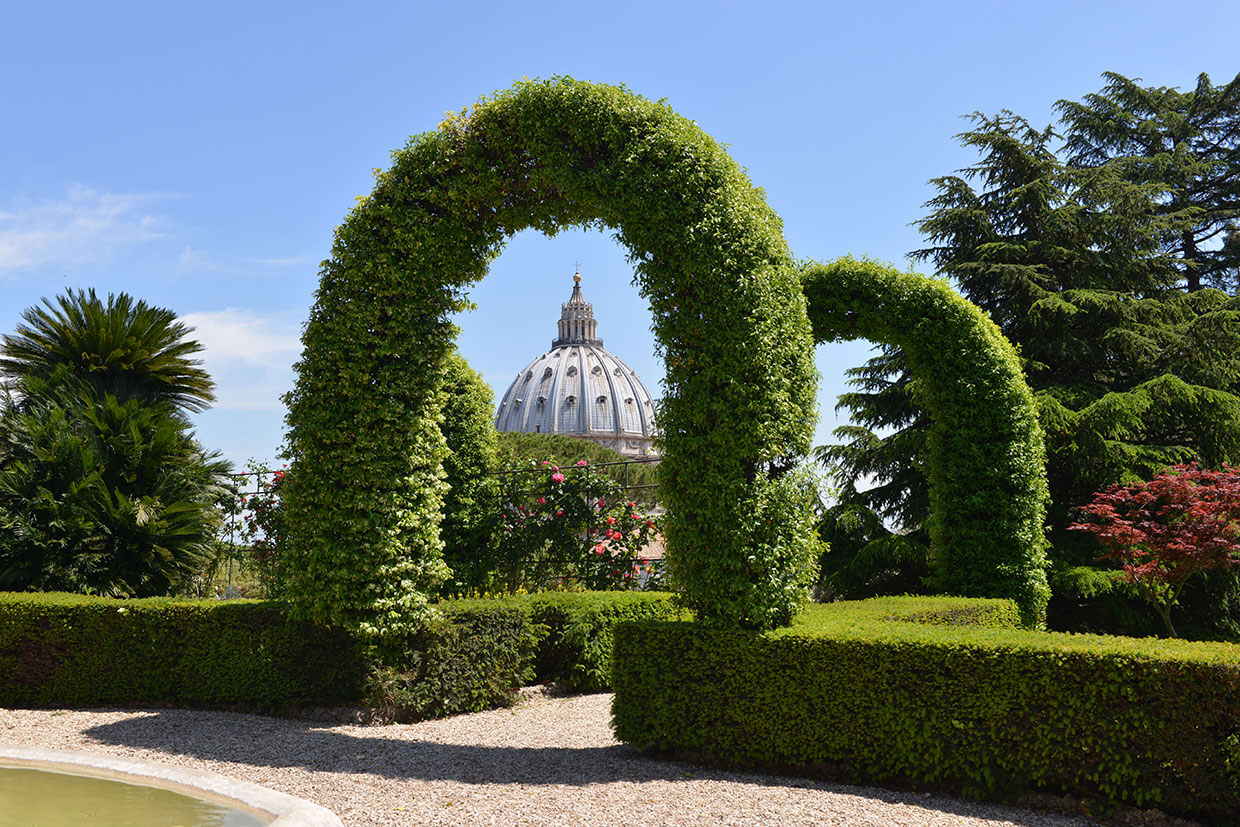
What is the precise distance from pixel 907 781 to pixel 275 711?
5433 millimetres

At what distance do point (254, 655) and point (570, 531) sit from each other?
162 inches

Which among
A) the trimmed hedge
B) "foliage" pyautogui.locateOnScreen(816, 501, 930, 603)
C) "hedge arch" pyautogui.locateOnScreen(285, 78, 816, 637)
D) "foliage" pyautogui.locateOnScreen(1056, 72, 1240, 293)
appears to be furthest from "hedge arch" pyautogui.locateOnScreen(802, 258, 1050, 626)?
"foliage" pyautogui.locateOnScreen(1056, 72, 1240, 293)

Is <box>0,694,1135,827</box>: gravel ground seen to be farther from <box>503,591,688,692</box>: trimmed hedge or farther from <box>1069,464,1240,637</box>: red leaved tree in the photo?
<box>1069,464,1240,637</box>: red leaved tree

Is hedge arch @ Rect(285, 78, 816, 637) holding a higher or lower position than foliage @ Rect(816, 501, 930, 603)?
higher

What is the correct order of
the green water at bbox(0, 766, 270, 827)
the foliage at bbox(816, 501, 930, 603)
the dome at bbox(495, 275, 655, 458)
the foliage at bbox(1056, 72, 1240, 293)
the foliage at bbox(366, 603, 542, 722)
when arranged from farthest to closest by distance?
the dome at bbox(495, 275, 655, 458)
the foliage at bbox(1056, 72, 1240, 293)
the foliage at bbox(816, 501, 930, 603)
the foliage at bbox(366, 603, 542, 722)
the green water at bbox(0, 766, 270, 827)

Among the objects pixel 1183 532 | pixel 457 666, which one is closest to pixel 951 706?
pixel 457 666

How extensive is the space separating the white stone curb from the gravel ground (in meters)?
0.16

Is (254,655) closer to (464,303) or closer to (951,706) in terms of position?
(464,303)

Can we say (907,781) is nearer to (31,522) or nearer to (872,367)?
(31,522)

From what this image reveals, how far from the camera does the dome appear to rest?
94812 millimetres

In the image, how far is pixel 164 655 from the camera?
7.94 meters

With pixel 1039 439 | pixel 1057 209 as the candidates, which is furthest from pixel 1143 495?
pixel 1057 209

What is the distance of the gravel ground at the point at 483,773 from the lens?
4680 millimetres

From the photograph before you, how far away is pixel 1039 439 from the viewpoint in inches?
390
